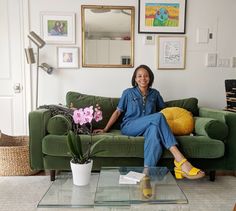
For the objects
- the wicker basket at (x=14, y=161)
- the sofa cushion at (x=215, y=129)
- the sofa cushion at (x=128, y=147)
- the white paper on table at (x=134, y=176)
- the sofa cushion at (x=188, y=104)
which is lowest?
the wicker basket at (x=14, y=161)

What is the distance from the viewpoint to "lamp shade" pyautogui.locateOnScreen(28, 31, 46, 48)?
262 cm

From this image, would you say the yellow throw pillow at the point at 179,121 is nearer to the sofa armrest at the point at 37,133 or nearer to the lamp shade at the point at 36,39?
the sofa armrest at the point at 37,133

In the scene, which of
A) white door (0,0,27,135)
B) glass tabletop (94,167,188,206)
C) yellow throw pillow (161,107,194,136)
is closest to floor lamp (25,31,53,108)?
white door (0,0,27,135)

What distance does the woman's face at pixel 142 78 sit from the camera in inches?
97.3

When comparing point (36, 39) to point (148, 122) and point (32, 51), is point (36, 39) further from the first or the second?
point (148, 122)

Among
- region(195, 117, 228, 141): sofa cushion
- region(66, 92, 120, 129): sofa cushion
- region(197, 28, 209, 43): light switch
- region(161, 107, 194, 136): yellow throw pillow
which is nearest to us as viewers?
region(195, 117, 228, 141): sofa cushion

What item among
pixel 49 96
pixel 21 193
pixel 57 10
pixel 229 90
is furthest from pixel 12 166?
pixel 229 90

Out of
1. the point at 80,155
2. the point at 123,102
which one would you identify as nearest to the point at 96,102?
the point at 123,102

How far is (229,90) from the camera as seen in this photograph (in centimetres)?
267

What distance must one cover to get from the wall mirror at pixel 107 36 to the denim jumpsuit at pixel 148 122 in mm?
584

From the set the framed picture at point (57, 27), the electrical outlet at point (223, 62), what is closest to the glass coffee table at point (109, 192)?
the framed picture at point (57, 27)

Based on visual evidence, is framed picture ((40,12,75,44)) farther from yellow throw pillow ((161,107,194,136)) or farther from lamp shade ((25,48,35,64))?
yellow throw pillow ((161,107,194,136))

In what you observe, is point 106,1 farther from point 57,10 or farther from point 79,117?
point 79,117

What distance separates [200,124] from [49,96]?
171 centimetres
